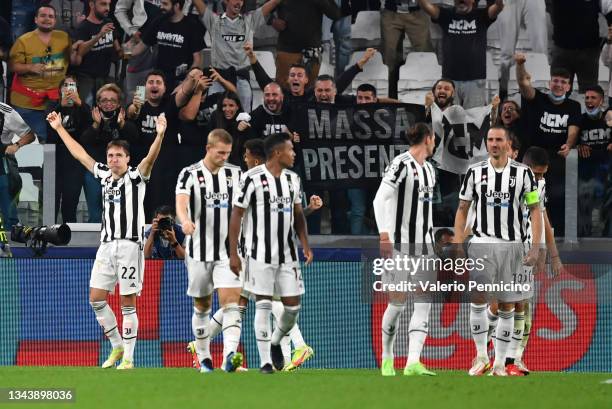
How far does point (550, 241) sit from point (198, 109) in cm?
547

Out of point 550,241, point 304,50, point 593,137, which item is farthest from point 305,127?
point 550,241

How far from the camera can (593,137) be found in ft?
50.6

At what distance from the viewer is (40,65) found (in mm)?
15945

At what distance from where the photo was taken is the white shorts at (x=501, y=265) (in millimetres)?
10477

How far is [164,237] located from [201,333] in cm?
238

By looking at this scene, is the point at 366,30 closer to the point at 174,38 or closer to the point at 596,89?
the point at 174,38

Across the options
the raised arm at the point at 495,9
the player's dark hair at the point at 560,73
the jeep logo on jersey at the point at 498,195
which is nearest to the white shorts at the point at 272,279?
the jeep logo on jersey at the point at 498,195

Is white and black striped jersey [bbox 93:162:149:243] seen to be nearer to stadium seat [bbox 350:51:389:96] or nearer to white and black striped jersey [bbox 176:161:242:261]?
white and black striped jersey [bbox 176:161:242:261]

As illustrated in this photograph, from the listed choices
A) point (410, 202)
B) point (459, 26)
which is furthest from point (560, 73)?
point (410, 202)

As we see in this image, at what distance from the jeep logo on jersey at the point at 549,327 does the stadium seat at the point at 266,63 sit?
4.29 m

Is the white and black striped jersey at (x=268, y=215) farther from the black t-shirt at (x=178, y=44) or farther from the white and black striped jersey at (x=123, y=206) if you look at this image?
the black t-shirt at (x=178, y=44)

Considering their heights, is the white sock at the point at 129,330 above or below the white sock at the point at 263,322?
below

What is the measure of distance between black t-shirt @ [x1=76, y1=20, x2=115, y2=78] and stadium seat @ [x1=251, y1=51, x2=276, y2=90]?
1.78 metres

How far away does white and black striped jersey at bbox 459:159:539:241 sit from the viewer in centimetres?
1049
